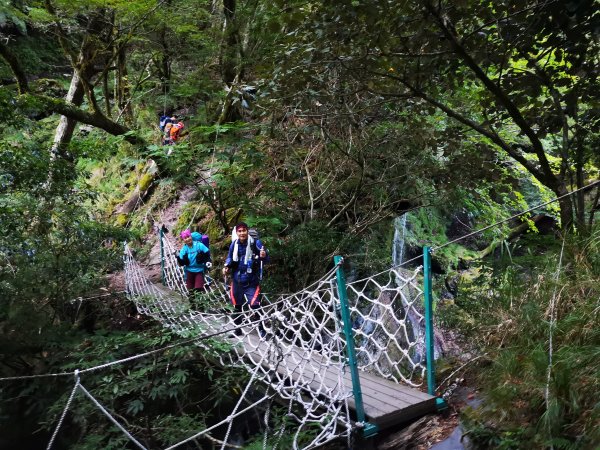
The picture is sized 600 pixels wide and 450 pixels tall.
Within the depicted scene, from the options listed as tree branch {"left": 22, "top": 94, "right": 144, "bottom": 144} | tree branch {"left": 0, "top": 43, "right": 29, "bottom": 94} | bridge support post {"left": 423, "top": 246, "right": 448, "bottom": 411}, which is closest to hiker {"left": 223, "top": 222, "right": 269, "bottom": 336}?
bridge support post {"left": 423, "top": 246, "right": 448, "bottom": 411}

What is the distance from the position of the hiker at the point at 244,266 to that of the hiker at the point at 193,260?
2.59 feet

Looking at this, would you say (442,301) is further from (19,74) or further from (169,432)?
(19,74)

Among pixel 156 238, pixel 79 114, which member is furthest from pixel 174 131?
pixel 79 114

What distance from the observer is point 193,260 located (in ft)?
14.9

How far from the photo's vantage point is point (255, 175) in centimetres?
594

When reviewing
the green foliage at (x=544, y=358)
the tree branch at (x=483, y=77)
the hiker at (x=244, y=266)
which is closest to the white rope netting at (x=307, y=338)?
the hiker at (x=244, y=266)

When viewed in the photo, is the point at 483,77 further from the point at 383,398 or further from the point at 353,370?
the point at 383,398

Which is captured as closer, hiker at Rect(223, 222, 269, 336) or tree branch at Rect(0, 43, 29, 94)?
hiker at Rect(223, 222, 269, 336)

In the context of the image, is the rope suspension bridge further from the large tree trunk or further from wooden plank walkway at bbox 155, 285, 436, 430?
the large tree trunk

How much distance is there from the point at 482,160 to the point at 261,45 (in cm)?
348

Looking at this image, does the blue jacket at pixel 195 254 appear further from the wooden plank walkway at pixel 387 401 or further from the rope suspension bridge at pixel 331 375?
the wooden plank walkway at pixel 387 401

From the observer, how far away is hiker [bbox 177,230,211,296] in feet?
14.9

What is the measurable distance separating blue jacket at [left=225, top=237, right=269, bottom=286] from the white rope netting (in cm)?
27

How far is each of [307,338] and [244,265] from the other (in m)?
1.28
